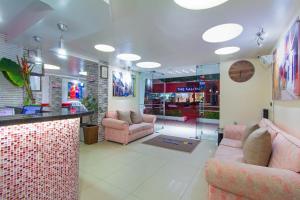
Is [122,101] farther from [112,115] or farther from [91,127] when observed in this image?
[91,127]

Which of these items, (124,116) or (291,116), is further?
(124,116)

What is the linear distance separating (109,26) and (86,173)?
2538mm

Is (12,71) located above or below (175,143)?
above

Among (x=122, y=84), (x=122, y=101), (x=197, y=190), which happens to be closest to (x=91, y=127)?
(x=122, y=101)

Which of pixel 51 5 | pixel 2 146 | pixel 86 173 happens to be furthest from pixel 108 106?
pixel 2 146

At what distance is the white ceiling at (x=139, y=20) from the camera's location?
1781 mm

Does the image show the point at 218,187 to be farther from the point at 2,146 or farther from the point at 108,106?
the point at 108,106

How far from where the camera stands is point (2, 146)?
3.71 ft

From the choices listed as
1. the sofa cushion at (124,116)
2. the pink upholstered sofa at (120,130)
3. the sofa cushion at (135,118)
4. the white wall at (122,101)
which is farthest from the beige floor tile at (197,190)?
the white wall at (122,101)

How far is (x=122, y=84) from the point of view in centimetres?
557

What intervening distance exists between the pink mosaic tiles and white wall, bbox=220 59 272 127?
4.24 metres

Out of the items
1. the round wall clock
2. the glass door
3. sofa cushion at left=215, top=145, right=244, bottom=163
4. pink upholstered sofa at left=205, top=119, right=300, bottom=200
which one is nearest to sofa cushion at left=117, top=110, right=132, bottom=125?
the glass door

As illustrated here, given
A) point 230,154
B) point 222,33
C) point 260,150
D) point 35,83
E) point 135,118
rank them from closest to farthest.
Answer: point 260,150 → point 230,154 → point 222,33 → point 35,83 → point 135,118

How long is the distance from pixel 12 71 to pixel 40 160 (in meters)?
2.45
